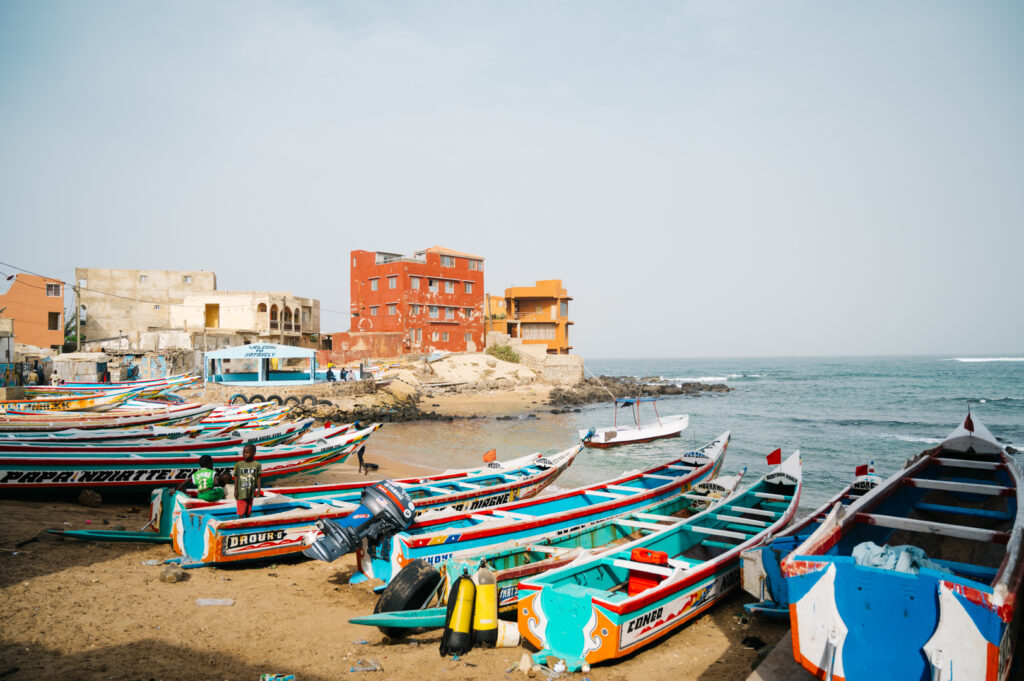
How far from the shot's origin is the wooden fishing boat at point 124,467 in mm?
11445

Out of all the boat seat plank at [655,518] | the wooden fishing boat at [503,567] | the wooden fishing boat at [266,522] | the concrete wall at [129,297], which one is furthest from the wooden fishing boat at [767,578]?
A: the concrete wall at [129,297]

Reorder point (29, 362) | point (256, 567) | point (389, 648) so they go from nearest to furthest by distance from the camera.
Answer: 1. point (389, 648)
2. point (256, 567)
3. point (29, 362)

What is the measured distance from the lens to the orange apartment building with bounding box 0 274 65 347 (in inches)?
1651

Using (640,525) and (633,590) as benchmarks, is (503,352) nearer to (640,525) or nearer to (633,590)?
(640,525)

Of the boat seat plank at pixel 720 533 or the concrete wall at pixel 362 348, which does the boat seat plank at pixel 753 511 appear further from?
the concrete wall at pixel 362 348

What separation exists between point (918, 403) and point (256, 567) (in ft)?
177

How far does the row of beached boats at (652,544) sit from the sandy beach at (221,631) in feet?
0.95

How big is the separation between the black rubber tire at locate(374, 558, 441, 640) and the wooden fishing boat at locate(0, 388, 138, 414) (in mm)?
21078

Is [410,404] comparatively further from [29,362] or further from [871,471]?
[871,471]

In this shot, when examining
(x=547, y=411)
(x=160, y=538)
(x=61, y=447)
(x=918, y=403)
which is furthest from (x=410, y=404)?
(x=918, y=403)

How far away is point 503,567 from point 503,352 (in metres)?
49.1

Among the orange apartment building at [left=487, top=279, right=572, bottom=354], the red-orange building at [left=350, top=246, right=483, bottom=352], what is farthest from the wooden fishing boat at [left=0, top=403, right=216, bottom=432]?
the orange apartment building at [left=487, top=279, right=572, bottom=354]

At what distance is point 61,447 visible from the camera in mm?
12438

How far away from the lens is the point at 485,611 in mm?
6098
